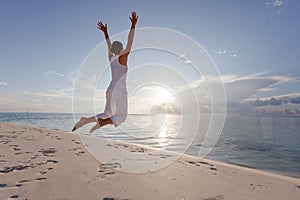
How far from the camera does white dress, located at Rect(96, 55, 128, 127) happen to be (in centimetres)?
439

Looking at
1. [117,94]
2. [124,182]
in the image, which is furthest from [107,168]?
[117,94]

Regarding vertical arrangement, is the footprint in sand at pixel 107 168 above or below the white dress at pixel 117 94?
below

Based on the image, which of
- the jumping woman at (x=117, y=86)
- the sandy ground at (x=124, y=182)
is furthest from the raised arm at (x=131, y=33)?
the sandy ground at (x=124, y=182)

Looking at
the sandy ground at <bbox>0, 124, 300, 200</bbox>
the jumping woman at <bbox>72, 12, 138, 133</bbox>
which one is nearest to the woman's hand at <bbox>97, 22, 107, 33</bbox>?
the jumping woman at <bbox>72, 12, 138, 133</bbox>

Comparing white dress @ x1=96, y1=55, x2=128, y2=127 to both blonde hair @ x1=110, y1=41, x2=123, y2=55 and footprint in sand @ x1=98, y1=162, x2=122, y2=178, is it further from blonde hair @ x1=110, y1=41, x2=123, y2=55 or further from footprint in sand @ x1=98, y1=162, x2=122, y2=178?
footprint in sand @ x1=98, y1=162, x2=122, y2=178

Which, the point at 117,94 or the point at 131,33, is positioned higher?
the point at 131,33

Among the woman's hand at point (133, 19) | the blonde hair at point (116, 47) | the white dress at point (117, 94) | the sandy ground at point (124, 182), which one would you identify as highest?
the woman's hand at point (133, 19)

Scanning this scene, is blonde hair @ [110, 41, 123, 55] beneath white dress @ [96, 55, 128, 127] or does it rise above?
above

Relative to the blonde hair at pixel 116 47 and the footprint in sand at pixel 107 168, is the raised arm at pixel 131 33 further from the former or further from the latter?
the footprint in sand at pixel 107 168

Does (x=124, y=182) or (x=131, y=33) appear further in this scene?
(x=124, y=182)

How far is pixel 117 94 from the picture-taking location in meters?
4.39

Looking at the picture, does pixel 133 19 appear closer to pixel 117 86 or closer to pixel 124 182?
pixel 117 86

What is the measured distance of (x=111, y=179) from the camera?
6.39 metres

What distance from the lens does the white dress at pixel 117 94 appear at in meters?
4.39
